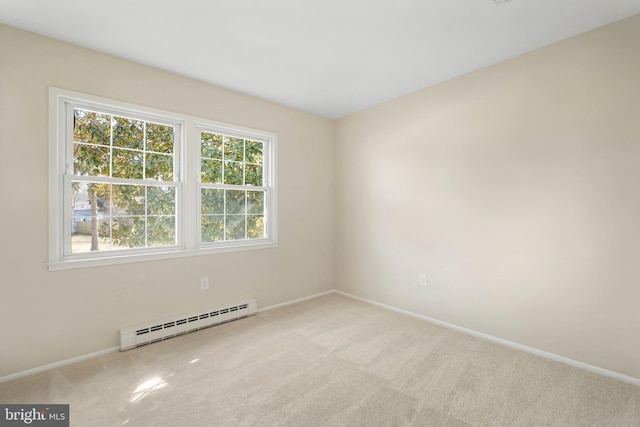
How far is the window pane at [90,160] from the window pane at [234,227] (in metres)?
1.22

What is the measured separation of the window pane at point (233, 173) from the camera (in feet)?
10.8

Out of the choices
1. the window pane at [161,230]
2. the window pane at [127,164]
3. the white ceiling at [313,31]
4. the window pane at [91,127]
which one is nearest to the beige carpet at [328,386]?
the window pane at [161,230]

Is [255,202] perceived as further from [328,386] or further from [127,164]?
[328,386]

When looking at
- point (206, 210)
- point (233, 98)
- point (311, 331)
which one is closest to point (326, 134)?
point (233, 98)

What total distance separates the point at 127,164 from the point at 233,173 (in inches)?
40.7

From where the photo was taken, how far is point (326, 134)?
4203mm

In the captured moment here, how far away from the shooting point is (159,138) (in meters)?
2.84

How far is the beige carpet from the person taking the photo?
171 centimetres

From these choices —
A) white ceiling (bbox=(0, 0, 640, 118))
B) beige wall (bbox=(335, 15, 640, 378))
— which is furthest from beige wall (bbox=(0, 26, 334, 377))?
beige wall (bbox=(335, 15, 640, 378))

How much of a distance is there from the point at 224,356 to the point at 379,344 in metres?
1.35

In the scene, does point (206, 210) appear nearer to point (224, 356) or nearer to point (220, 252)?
point (220, 252)

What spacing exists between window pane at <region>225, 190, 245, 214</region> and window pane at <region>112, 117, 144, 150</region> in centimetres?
97

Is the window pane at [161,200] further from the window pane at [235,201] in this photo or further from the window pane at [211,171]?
the window pane at [235,201]

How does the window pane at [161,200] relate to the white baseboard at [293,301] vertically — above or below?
above
